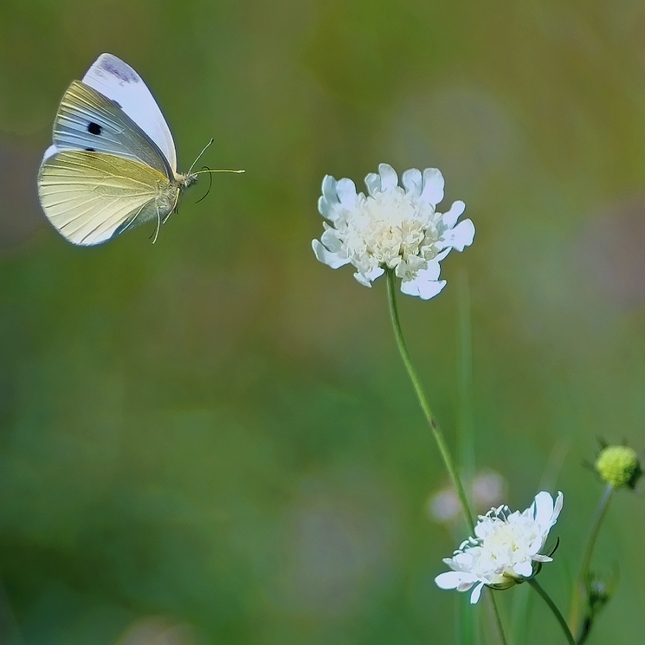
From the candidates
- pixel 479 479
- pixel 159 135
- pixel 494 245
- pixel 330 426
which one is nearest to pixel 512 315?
pixel 494 245

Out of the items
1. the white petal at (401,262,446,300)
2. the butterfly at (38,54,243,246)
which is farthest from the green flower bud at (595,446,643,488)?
the butterfly at (38,54,243,246)

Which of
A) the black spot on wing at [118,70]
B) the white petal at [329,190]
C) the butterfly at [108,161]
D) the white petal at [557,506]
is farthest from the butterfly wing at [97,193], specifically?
the white petal at [557,506]

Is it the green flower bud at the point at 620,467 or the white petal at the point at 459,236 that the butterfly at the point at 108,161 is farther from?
the green flower bud at the point at 620,467

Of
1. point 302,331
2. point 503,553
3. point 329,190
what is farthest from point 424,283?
point 302,331

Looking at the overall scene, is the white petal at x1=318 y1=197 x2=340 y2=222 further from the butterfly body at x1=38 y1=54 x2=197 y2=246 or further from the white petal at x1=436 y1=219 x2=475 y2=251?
the butterfly body at x1=38 y1=54 x2=197 y2=246

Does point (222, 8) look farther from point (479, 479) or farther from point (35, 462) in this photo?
point (479, 479)

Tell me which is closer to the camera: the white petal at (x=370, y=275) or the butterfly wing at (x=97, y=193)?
the white petal at (x=370, y=275)
